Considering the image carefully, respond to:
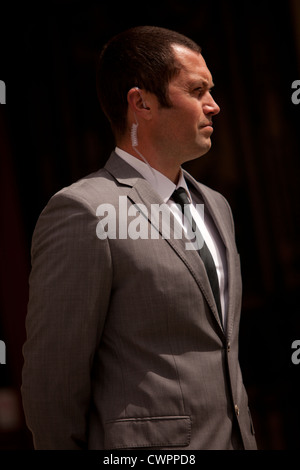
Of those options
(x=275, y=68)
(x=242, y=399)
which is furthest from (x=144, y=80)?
(x=275, y=68)

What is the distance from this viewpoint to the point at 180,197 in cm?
161

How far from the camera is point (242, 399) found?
1.53m

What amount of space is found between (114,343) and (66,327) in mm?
117

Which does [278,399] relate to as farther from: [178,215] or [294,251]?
[178,215]

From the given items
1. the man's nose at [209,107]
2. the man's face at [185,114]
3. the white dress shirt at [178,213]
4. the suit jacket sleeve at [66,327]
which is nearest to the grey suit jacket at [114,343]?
the suit jacket sleeve at [66,327]

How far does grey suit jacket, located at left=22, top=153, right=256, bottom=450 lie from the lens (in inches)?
54.1

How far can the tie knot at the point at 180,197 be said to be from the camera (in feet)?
5.26

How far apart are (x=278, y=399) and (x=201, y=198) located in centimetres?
168

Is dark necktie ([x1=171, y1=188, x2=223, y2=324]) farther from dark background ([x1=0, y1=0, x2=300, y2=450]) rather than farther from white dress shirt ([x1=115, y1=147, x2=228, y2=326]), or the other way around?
dark background ([x1=0, y1=0, x2=300, y2=450])

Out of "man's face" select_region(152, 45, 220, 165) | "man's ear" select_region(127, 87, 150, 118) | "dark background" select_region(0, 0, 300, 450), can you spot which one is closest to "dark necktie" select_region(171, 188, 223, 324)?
"man's face" select_region(152, 45, 220, 165)

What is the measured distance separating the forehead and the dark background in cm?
156

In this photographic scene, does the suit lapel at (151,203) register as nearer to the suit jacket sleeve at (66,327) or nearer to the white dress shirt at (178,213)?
the white dress shirt at (178,213)

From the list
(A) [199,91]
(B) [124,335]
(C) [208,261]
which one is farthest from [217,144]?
(B) [124,335]
